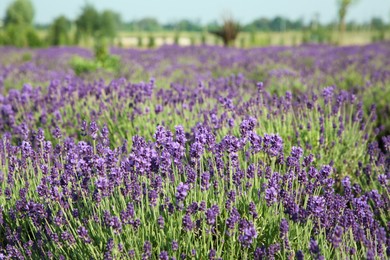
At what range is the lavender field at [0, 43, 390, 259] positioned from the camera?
7.27 feet

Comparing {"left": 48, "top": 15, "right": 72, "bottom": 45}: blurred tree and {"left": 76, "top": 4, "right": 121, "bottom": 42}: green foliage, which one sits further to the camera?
{"left": 76, "top": 4, "right": 121, "bottom": 42}: green foliage

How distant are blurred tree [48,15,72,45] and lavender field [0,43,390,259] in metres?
20.3

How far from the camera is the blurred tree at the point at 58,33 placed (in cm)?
2570

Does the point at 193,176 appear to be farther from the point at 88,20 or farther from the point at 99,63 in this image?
the point at 88,20

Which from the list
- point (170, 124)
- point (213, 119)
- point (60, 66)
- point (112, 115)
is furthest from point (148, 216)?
point (60, 66)

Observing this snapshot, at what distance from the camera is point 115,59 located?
32.4 ft

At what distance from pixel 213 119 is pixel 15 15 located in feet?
163

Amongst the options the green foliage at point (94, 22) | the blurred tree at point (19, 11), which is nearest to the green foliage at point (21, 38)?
the green foliage at point (94, 22)

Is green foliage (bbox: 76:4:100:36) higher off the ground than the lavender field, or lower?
higher

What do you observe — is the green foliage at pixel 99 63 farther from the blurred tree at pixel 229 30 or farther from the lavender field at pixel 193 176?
the blurred tree at pixel 229 30

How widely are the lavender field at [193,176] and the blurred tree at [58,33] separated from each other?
2033cm

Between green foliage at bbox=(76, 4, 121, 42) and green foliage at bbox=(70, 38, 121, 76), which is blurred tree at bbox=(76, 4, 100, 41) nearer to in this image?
green foliage at bbox=(76, 4, 121, 42)

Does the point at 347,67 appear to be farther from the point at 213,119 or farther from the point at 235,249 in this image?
the point at 235,249

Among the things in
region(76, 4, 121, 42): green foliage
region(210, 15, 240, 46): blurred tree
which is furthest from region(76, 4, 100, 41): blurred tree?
region(210, 15, 240, 46): blurred tree
